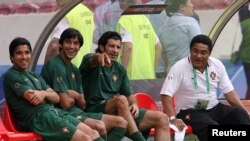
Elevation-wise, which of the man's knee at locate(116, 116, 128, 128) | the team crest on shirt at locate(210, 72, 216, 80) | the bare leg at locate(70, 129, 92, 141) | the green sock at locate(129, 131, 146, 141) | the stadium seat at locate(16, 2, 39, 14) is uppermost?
the stadium seat at locate(16, 2, 39, 14)

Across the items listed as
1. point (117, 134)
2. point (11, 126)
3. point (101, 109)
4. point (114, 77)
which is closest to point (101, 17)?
point (114, 77)

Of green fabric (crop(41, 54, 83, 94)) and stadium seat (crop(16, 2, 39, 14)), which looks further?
stadium seat (crop(16, 2, 39, 14))

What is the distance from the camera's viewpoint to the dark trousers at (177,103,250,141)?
8.71 metres

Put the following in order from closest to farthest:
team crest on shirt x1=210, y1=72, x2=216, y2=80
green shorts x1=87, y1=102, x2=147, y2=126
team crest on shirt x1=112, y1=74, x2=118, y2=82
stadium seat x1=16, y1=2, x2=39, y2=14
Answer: green shorts x1=87, y1=102, x2=147, y2=126 < team crest on shirt x1=112, y1=74, x2=118, y2=82 < team crest on shirt x1=210, y1=72, x2=216, y2=80 < stadium seat x1=16, y1=2, x2=39, y2=14

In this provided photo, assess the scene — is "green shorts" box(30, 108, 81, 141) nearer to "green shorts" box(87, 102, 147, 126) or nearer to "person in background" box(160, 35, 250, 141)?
"green shorts" box(87, 102, 147, 126)

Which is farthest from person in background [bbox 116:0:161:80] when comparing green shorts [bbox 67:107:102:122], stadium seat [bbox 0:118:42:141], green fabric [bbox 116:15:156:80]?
stadium seat [bbox 0:118:42:141]

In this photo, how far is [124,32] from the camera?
982 cm

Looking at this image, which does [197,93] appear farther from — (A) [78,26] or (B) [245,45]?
(B) [245,45]

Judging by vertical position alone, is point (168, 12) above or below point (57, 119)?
above

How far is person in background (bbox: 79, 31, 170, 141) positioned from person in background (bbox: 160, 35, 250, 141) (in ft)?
1.03

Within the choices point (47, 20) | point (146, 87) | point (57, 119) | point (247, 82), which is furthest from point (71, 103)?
point (247, 82)

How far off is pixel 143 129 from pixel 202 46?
1.00 m

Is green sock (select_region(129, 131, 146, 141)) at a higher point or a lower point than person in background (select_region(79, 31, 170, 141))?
lower

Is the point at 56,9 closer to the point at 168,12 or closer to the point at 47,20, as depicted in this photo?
the point at 47,20
